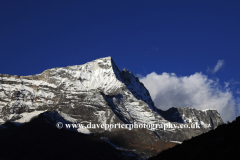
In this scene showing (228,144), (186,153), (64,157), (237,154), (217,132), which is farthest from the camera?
(64,157)

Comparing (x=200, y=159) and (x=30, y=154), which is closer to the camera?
(x=200, y=159)

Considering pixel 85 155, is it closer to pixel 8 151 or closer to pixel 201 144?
pixel 8 151

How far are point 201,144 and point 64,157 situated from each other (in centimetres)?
16310

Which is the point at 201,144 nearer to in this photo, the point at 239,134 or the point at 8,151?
the point at 239,134

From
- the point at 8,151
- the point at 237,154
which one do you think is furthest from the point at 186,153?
the point at 8,151

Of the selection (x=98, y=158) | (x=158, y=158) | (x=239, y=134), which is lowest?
(x=98, y=158)

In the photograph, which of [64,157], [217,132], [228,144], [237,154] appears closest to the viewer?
[237,154]

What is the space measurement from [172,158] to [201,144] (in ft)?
15.2

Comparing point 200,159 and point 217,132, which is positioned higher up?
point 217,132

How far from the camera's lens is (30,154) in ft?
623

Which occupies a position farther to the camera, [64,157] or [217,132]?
[64,157]

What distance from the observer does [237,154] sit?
1185 inches

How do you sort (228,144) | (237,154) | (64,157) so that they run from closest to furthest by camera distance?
(237,154) → (228,144) → (64,157)

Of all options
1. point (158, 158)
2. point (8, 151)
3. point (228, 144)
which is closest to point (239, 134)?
point (228, 144)
